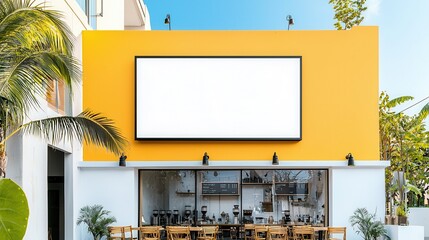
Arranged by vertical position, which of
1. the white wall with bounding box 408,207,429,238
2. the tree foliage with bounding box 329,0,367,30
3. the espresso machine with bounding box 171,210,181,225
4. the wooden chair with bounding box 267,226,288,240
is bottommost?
the white wall with bounding box 408,207,429,238

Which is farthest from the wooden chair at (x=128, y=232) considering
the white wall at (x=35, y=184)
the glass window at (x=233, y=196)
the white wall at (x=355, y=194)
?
the white wall at (x=355, y=194)

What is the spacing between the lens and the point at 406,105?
979 inches

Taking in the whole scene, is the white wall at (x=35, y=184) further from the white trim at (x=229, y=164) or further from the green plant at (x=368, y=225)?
the green plant at (x=368, y=225)

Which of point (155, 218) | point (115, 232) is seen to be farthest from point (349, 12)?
point (115, 232)

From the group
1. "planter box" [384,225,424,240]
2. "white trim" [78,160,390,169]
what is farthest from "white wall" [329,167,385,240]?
Answer: "planter box" [384,225,424,240]

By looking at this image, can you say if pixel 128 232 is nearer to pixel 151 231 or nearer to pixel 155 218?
pixel 151 231

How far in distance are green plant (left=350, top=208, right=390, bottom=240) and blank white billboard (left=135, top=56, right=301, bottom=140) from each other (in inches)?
102

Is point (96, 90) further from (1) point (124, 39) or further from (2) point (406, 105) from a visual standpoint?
(2) point (406, 105)

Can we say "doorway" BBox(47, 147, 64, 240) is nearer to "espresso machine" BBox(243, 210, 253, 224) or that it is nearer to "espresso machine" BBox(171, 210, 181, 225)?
"espresso machine" BBox(171, 210, 181, 225)

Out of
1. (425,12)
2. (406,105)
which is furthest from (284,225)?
(425,12)

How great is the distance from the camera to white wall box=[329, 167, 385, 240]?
15.6m

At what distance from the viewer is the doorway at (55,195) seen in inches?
698

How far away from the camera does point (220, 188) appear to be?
54.8 ft

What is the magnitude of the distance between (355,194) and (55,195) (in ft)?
29.0
